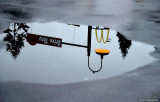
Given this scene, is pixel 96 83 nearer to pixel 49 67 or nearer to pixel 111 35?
pixel 49 67

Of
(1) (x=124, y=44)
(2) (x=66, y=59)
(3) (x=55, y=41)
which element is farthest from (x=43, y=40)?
(1) (x=124, y=44)

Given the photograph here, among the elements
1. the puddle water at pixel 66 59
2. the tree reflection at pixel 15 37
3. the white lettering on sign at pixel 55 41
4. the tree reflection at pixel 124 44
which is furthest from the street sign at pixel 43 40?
the tree reflection at pixel 124 44

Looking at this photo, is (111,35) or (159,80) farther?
(111,35)

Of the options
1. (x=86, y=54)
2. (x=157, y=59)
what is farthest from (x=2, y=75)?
(x=157, y=59)

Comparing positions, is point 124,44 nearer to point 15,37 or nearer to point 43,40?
point 43,40

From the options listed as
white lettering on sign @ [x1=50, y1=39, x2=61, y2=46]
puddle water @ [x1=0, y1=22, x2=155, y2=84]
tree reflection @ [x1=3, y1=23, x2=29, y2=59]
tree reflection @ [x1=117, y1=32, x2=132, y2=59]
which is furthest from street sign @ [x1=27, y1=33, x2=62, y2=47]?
tree reflection @ [x1=117, y1=32, x2=132, y2=59]

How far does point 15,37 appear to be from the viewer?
8039 mm

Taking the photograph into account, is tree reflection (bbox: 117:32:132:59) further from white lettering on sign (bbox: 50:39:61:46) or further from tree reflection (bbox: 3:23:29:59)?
tree reflection (bbox: 3:23:29:59)

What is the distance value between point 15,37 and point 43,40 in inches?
38.7

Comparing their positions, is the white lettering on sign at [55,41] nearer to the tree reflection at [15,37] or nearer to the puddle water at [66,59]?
the puddle water at [66,59]

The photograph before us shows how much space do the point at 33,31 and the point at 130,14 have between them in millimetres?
5626

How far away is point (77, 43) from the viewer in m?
7.96

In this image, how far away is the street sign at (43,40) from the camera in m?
7.67

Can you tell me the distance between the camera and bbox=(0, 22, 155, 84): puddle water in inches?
218
